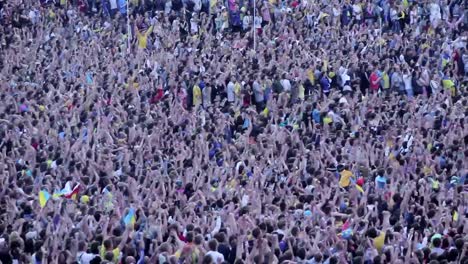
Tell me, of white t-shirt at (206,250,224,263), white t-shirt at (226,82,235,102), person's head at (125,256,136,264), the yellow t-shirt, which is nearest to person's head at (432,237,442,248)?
white t-shirt at (206,250,224,263)

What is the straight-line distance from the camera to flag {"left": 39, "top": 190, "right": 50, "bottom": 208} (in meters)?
11.9

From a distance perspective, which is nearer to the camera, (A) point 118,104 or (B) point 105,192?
(B) point 105,192

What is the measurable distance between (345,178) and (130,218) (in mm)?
3274

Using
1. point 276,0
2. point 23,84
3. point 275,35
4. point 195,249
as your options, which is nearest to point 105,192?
point 195,249

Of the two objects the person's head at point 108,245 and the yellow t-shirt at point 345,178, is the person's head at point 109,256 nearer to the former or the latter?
the person's head at point 108,245

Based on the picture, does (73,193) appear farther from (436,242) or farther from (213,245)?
(436,242)

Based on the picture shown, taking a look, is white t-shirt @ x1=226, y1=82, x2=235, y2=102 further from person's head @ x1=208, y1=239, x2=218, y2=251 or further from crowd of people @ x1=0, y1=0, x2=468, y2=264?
person's head @ x1=208, y1=239, x2=218, y2=251

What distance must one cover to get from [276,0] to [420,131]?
35.5 feet

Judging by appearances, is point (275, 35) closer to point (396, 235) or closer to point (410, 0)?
point (410, 0)

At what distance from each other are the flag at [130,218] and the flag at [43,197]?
101 centimetres

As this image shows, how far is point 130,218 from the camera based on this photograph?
1125 cm

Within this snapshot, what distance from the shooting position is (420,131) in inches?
632

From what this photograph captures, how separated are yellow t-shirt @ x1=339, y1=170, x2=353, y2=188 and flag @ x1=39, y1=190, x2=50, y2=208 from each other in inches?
136

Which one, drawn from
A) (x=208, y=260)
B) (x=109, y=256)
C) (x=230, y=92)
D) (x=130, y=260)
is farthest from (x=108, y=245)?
(x=230, y=92)
